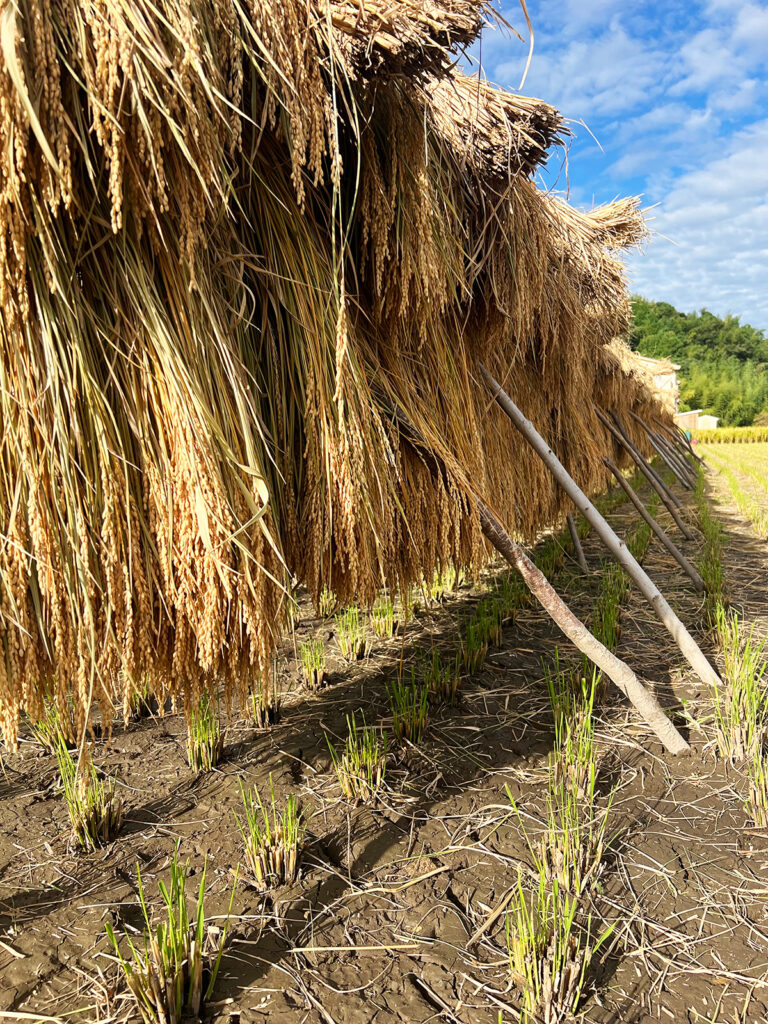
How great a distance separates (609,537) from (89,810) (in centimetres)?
227

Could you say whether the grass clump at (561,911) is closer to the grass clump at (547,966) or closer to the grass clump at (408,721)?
the grass clump at (547,966)

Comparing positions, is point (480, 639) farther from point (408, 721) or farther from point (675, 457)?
point (675, 457)

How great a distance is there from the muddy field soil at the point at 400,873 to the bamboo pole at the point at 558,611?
126 mm

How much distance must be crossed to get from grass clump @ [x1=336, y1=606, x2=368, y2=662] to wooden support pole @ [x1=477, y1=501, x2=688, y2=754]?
129 cm

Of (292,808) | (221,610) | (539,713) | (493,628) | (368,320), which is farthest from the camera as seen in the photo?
(493,628)

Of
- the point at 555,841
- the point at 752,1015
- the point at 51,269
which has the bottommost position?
the point at 752,1015

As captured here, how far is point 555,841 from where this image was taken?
→ 1.58 metres

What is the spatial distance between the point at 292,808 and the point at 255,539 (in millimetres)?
786

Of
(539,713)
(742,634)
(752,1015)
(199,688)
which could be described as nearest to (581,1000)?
(752,1015)

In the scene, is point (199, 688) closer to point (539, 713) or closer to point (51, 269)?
point (51, 269)

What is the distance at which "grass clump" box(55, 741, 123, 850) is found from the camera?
1748mm

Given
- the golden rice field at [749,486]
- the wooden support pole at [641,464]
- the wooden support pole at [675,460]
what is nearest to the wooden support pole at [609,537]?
the wooden support pole at [641,464]

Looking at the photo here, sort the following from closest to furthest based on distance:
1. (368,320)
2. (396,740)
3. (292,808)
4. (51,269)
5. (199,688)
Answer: (51,269)
(199,688)
(292,808)
(368,320)
(396,740)

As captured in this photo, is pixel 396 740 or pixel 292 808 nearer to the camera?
pixel 292 808
